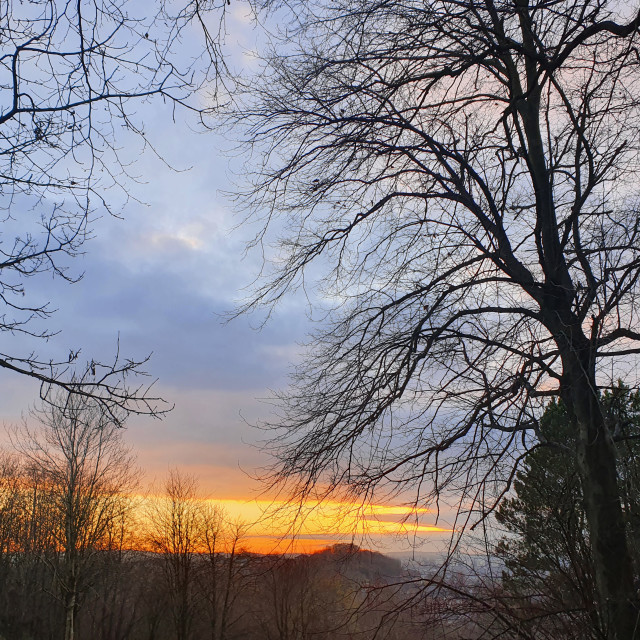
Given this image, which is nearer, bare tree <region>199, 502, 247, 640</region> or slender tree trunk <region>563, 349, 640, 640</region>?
slender tree trunk <region>563, 349, 640, 640</region>

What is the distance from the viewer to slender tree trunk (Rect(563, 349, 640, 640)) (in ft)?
16.0

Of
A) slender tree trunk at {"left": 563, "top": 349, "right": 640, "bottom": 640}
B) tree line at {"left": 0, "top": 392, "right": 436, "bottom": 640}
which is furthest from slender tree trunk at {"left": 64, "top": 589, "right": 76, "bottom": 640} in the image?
slender tree trunk at {"left": 563, "top": 349, "right": 640, "bottom": 640}

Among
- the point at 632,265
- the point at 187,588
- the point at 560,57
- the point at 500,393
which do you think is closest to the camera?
the point at 632,265

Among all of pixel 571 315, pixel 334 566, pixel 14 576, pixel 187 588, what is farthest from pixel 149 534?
pixel 571 315

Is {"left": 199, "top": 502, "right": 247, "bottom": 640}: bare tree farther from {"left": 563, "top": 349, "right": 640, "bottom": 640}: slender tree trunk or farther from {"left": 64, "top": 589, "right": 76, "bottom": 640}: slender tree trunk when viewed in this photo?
{"left": 563, "top": 349, "right": 640, "bottom": 640}: slender tree trunk

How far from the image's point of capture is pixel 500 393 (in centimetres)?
548

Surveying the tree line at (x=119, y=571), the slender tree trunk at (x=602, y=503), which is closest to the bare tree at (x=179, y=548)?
the tree line at (x=119, y=571)

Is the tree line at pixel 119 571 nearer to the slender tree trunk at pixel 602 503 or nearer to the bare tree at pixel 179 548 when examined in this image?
the bare tree at pixel 179 548

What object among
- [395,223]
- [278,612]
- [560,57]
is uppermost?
[560,57]

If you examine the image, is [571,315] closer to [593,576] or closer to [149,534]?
[593,576]

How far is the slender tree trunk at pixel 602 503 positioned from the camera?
16.0ft

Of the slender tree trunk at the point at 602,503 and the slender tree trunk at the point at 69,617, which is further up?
the slender tree trunk at the point at 602,503

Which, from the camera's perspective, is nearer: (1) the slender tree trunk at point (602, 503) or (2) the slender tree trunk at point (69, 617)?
(1) the slender tree trunk at point (602, 503)

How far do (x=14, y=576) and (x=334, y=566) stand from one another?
91.7 ft
